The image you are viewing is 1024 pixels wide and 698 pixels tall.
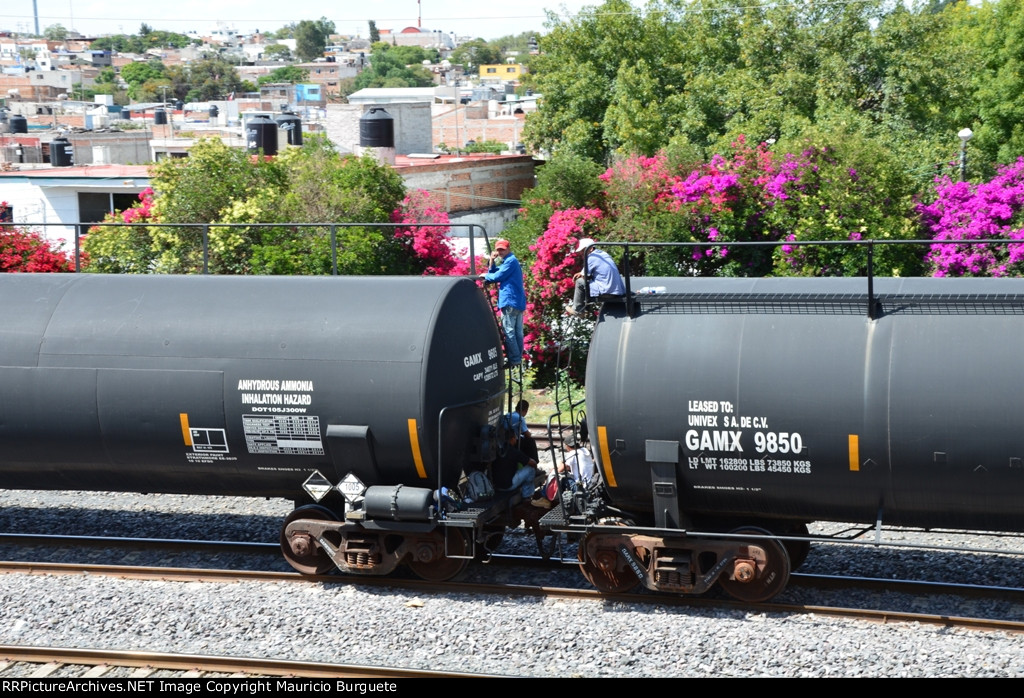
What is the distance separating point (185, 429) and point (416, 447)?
2.61 m

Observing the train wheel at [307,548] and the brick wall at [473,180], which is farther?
the brick wall at [473,180]

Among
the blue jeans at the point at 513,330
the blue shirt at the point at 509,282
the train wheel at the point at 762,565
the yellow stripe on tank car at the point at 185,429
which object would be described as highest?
the blue shirt at the point at 509,282

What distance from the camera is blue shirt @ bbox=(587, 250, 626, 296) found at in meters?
11.1

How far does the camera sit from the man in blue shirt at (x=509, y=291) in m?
14.8

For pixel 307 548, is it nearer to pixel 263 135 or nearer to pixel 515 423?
pixel 515 423

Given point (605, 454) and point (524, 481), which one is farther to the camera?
point (524, 481)

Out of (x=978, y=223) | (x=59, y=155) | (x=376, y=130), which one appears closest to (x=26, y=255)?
(x=376, y=130)

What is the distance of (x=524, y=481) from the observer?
1240cm

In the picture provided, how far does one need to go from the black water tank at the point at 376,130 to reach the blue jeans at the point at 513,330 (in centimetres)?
2226

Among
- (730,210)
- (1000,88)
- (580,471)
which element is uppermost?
(1000,88)

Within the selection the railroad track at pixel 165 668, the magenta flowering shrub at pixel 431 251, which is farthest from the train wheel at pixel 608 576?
the magenta flowering shrub at pixel 431 251

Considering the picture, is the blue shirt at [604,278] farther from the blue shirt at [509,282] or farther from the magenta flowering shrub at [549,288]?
the magenta flowering shrub at [549,288]
